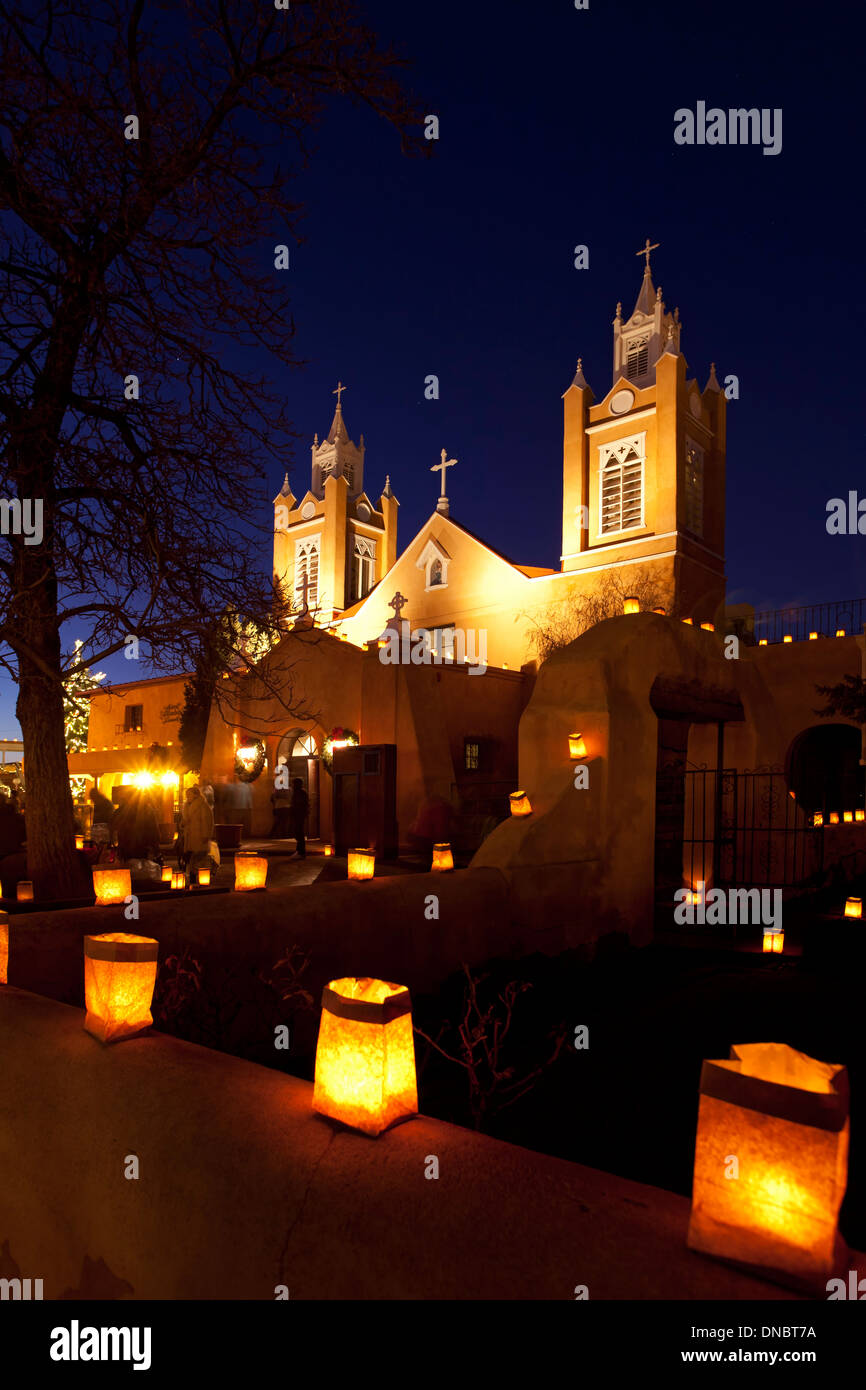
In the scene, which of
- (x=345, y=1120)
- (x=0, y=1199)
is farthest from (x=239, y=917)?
(x=345, y=1120)

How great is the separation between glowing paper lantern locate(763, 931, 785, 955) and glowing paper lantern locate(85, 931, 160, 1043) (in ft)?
30.4

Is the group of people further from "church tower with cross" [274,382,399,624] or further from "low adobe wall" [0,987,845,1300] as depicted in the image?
→ "church tower with cross" [274,382,399,624]

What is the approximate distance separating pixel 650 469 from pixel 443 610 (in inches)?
358

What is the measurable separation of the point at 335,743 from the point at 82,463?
10.6 meters

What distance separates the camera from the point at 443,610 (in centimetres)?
3041

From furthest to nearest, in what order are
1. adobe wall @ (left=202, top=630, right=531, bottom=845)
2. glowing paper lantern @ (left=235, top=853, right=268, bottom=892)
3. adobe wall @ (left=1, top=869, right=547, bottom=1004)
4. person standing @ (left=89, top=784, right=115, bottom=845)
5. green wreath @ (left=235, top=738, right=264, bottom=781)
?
green wreath @ (left=235, top=738, right=264, bottom=781), adobe wall @ (left=202, top=630, right=531, bottom=845), person standing @ (left=89, top=784, right=115, bottom=845), glowing paper lantern @ (left=235, top=853, right=268, bottom=892), adobe wall @ (left=1, top=869, right=547, bottom=1004)

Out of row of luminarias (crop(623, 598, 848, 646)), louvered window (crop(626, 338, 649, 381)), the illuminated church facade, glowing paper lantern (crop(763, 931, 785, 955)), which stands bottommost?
glowing paper lantern (crop(763, 931, 785, 955))

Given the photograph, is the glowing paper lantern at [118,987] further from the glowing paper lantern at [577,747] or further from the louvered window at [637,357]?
the louvered window at [637,357]

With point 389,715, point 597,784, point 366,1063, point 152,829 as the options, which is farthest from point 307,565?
point 366,1063

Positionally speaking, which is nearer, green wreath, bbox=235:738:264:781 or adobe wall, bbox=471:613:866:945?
adobe wall, bbox=471:613:866:945

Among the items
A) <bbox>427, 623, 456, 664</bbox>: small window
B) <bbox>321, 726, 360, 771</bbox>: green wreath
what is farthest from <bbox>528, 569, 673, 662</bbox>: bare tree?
<bbox>321, 726, 360, 771</bbox>: green wreath

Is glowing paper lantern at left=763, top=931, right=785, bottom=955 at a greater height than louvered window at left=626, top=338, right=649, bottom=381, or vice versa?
louvered window at left=626, top=338, right=649, bottom=381

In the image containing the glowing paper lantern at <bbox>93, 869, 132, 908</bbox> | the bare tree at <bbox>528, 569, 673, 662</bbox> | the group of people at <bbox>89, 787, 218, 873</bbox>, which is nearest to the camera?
the glowing paper lantern at <bbox>93, 869, 132, 908</bbox>

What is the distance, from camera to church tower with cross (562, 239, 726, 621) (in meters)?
26.8
